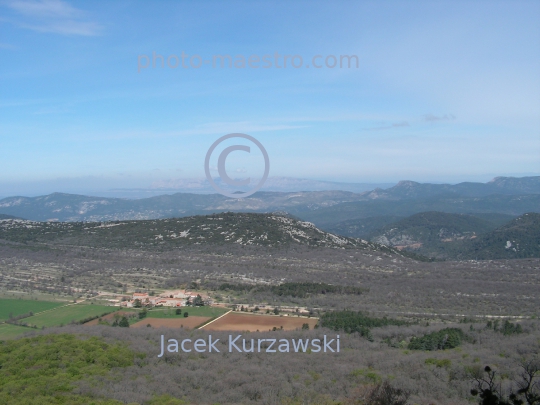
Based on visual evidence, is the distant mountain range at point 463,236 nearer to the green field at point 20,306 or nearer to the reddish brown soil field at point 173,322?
the reddish brown soil field at point 173,322

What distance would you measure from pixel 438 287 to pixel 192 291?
18759 millimetres

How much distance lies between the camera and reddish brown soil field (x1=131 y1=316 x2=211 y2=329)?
21.7 metres

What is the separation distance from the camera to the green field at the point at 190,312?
2448 cm

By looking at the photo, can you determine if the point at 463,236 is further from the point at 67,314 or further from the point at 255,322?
the point at 67,314

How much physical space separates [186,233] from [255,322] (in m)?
38.0

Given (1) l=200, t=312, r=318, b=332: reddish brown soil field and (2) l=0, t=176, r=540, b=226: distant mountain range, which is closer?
(1) l=200, t=312, r=318, b=332: reddish brown soil field

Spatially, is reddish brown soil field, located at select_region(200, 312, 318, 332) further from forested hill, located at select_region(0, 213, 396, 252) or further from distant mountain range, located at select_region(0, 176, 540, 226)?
distant mountain range, located at select_region(0, 176, 540, 226)

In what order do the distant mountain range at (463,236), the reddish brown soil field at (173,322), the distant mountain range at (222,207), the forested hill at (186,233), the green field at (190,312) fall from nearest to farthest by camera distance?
1. the reddish brown soil field at (173,322)
2. the green field at (190,312)
3. the forested hill at (186,233)
4. the distant mountain range at (463,236)
5. the distant mountain range at (222,207)

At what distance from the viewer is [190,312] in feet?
82.5

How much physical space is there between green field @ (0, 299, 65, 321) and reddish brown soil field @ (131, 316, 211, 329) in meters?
8.51

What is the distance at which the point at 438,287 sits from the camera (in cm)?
3234

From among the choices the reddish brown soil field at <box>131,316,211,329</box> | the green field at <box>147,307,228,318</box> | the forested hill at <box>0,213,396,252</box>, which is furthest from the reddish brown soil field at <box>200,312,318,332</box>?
the forested hill at <box>0,213,396,252</box>

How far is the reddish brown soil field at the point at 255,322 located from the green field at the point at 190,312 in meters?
0.99

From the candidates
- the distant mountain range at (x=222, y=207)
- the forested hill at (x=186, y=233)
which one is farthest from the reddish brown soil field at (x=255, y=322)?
the distant mountain range at (x=222, y=207)
